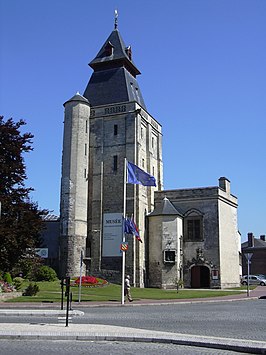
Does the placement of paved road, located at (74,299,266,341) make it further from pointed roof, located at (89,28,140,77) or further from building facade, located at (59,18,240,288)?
pointed roof, located at (89,28,140,77)

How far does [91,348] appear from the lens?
10352 millimetres

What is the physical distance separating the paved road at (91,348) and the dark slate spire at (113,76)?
41.5m

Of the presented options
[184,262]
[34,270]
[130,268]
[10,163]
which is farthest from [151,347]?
[184,262]

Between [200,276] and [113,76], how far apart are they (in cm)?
2478

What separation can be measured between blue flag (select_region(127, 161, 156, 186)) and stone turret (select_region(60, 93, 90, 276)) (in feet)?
56.5

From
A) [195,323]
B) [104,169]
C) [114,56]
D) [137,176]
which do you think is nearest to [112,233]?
[104,169]

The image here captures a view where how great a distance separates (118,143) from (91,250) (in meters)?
11.8

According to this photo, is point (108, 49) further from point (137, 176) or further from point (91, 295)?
point (91, 295)

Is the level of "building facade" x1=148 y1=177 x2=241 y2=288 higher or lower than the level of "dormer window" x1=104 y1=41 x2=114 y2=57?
lower

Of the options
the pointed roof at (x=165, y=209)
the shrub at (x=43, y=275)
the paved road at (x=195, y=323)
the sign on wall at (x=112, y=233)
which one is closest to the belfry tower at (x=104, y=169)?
the sign on wall at (x=112, y=233)

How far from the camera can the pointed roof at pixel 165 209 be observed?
1879 inches

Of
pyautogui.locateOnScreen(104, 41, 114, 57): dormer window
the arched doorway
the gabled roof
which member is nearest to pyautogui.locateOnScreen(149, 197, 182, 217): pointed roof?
the arched doorway

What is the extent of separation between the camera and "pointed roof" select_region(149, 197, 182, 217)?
157 feet

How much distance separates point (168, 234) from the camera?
47.3 m
